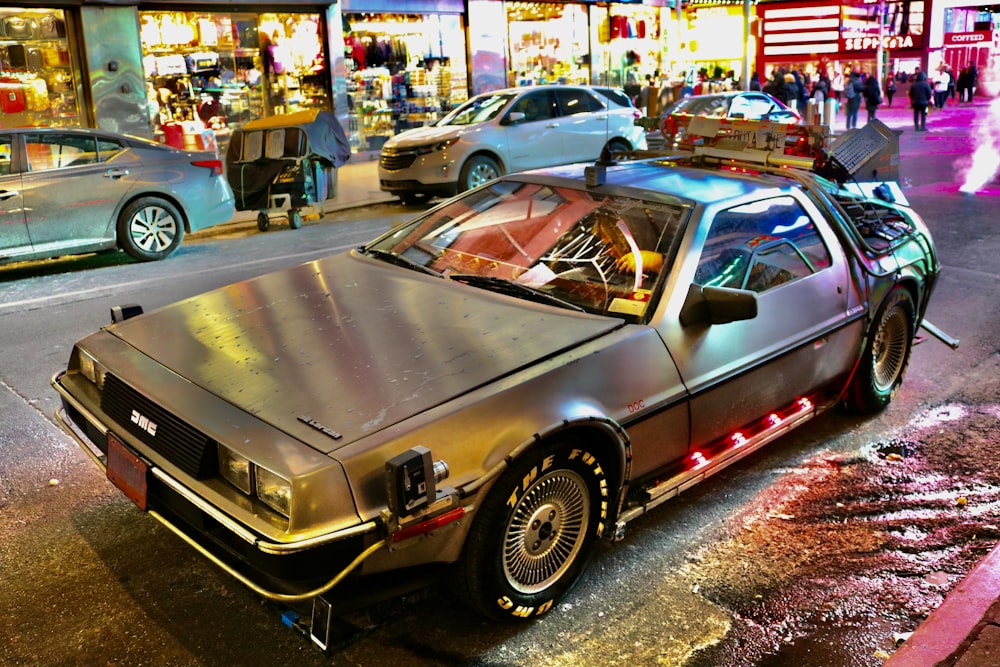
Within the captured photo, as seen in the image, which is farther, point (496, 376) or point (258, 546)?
point (496, 376)

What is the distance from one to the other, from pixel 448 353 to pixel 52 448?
9.19ft

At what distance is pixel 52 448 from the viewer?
5297mm

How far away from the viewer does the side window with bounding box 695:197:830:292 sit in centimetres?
443

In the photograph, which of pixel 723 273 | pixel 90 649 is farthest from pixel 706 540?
pixel 90 649

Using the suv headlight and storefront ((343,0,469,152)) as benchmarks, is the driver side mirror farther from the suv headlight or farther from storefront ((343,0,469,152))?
storefront ((343,0,469,152))

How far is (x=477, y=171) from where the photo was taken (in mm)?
14344

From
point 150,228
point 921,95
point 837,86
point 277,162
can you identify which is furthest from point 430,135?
point 837,86

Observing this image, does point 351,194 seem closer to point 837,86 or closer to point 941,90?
point 837,86

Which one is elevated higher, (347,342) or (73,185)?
(73,185)

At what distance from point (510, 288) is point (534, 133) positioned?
36.4 feet

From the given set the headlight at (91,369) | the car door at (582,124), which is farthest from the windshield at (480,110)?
the headlight at (91,369)

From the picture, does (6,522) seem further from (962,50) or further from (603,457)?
(962,50)

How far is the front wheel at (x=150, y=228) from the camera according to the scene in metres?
10.4

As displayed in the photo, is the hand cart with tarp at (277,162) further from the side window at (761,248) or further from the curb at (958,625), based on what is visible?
the curb at (958,625)
